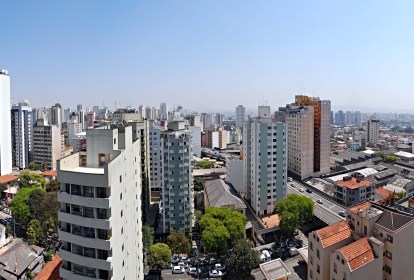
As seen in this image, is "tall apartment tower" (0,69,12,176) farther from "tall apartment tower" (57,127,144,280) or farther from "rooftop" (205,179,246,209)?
"tall apartment tower" (57,127,144,280)

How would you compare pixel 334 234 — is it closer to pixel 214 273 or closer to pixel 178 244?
pixel 214 273

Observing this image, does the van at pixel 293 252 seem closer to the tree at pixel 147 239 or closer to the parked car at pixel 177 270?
the parked car at pixel 177 270

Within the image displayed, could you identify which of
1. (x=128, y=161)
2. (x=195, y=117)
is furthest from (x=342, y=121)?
(x=128, y=161)

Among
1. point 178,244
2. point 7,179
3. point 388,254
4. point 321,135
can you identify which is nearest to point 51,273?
point 178,244

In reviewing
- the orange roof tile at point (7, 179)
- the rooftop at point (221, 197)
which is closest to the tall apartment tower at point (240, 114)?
the orange roof tile at point (7, 179)

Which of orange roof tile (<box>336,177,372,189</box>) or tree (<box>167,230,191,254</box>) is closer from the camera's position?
tree (<box>167,230,191,254</box>)

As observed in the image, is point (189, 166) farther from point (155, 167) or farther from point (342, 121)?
point (342, 121)

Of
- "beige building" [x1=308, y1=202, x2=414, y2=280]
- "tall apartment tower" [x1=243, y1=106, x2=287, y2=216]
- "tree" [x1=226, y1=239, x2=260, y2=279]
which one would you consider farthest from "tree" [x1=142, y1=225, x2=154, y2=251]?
"beige building" [x1=308, y1=202, x2=414, y2=280]
